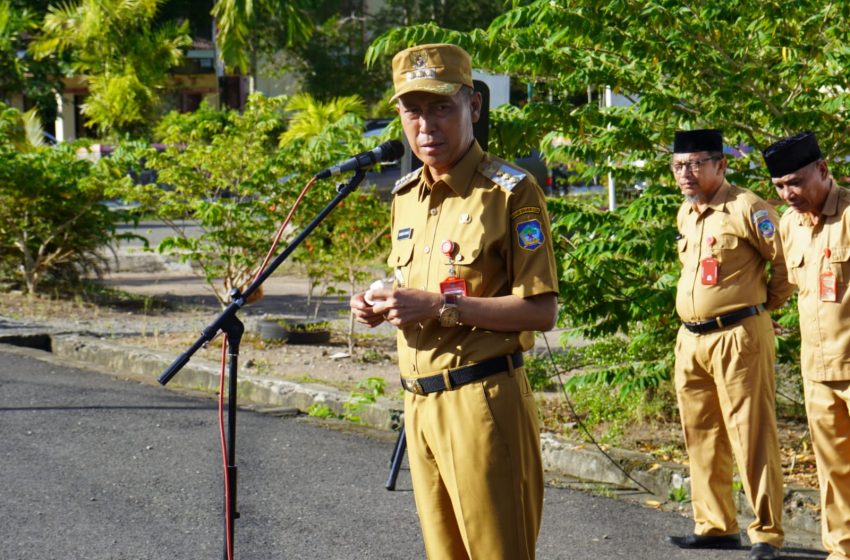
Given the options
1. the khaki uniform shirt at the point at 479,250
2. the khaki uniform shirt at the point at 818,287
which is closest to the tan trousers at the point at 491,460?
the khaki uniform shirt at the point at 479,250

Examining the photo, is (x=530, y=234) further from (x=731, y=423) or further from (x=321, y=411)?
(x=321, y=411)

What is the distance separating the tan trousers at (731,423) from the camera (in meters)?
5.85

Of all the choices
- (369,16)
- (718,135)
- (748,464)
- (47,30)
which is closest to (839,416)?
(748,464)

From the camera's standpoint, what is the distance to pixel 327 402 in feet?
30.1

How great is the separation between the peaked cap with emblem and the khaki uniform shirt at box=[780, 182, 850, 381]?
250cm

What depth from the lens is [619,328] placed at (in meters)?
7.34

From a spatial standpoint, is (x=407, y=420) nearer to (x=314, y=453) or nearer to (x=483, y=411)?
(x=483, y=411)

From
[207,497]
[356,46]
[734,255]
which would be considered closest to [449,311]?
[734,255]

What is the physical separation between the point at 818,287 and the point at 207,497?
11.2 ft

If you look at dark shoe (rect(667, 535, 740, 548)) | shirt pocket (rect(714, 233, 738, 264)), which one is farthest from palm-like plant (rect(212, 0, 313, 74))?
dark shoe (rect(667, 535, 740, 548))

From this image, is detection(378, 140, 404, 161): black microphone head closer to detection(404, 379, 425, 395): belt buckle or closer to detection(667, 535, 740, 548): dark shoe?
detection(404, 379, 425, 395): belt buckle

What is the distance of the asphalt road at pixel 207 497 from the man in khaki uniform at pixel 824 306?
56 centimetres

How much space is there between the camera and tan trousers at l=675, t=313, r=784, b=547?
230 inches

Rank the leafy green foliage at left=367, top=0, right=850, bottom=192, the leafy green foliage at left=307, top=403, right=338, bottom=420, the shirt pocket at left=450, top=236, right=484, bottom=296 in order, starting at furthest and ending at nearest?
the leafy green foliage at left=307, top=403, right=338, bottom=420, the leafy green foliage at left=367, top=0, right=850, bottom=192, the shirt pocket at left=450, top=236, right=484, bottom=296
